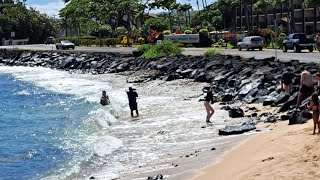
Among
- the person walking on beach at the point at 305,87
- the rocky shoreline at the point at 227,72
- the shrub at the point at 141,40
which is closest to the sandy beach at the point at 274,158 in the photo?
the rocky shoreline at the point at 227,72

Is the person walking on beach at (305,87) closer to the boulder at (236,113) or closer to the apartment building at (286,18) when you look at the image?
the boulder at (236,113)

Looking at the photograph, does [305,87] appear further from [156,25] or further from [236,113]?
[156,25]

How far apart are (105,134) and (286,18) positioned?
6103 cm

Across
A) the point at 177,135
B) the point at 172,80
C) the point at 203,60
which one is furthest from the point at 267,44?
the point at 177,135

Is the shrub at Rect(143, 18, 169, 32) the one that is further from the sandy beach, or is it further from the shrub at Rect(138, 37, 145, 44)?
the sandy beach

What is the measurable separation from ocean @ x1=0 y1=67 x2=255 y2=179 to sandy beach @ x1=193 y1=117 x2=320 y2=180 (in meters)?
0.73

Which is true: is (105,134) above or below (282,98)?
below

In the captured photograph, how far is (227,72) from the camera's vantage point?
3428cm

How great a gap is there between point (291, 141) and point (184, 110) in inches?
462

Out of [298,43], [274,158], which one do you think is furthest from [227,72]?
[274,158]

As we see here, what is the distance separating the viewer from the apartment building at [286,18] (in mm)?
75062

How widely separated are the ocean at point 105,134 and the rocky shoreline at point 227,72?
4.54 ft

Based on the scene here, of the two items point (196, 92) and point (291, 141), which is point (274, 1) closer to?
point (196, 92)

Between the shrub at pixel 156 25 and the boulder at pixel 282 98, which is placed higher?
the shrub at pixel 156 25
